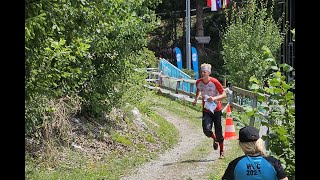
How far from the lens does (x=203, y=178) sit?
29.8ft

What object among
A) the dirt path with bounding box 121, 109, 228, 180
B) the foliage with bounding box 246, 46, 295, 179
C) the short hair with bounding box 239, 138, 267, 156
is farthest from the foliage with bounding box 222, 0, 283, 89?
the short hair with bounding box 239, 138, 267, 156

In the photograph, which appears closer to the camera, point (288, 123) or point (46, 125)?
point (288, 123)

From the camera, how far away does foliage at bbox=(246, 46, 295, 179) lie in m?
5.15

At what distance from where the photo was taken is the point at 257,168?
4664mm

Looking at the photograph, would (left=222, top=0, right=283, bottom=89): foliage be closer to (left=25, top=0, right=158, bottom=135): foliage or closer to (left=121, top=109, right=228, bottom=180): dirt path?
(left=25, top=0, right=158, bottom=135): foliage

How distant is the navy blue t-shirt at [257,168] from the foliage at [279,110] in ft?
1.89

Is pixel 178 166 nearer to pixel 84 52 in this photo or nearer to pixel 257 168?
pixel 84 52

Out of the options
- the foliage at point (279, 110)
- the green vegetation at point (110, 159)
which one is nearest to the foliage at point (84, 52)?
the green vegetation at point (110, 159)

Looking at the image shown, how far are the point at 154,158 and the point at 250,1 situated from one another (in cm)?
1511

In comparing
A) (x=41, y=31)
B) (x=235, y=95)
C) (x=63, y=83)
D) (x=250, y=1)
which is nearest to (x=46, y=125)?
(x=63, y=83)

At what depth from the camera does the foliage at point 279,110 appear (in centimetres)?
515

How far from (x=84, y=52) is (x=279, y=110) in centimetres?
407

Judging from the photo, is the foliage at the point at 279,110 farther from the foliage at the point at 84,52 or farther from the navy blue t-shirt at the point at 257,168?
the foliage at the point at 84,52
